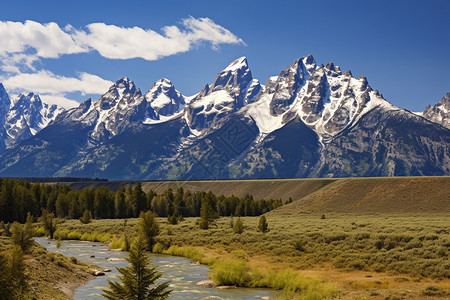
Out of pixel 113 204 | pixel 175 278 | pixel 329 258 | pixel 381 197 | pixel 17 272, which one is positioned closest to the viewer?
pixel 17 272

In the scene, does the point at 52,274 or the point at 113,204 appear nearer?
the point at 52,274

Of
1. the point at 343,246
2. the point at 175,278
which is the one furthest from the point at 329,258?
the point at 175,278

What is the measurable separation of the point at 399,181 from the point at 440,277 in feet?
334

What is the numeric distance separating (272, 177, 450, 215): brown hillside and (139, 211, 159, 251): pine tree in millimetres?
62902

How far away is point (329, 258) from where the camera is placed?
5166 cm

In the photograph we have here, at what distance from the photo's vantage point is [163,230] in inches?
3413

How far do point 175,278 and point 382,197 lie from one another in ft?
310

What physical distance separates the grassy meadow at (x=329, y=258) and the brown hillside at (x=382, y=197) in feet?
144

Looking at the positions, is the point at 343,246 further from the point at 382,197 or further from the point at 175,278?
the point at 382,197

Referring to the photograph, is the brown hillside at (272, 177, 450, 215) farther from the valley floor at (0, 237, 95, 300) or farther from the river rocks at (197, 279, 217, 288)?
the valley floor at (0, 237, 95, 300)

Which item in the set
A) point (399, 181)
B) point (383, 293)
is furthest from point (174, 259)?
point (399, 181)

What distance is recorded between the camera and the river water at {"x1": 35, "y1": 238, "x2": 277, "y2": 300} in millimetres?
38469

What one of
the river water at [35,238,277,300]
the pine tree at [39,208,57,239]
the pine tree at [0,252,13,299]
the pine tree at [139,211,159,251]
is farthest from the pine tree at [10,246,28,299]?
the pine tree at [39,208,57,239]

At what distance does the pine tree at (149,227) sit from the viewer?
69.0 meters
